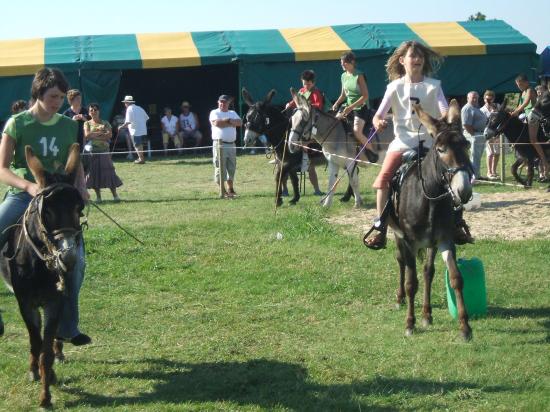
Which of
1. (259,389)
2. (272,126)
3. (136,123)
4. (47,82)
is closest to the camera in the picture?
(47,82)

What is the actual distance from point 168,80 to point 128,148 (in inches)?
197

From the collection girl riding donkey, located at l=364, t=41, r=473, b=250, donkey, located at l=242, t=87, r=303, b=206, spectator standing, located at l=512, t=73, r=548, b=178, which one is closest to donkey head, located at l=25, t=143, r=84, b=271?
girl riding donkey, located at l=364, t=41, r=473, b=250

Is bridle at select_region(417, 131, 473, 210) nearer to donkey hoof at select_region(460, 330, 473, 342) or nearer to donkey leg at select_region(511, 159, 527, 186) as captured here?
donkey hoof at select_region(460, 330, 473, 342)

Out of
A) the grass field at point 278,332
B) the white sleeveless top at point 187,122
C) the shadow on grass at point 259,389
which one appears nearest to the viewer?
the shadow on grass at point 259,389

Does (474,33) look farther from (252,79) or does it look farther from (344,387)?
(344,387)

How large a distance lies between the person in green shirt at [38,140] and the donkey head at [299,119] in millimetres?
9317

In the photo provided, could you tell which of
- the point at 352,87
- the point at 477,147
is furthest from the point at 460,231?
the point at 477,147

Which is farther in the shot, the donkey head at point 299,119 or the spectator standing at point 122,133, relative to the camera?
the spectator standing at point 122,133

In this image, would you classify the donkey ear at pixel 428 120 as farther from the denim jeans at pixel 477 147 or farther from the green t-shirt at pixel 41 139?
the denim jeans at pixel 477 147

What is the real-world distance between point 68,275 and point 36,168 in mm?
916

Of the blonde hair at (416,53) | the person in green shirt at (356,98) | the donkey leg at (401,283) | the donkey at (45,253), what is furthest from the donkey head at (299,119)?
the donkey at (45,253)

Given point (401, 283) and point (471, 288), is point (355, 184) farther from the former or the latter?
point (471, 288)

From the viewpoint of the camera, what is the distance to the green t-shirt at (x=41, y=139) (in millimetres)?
6332

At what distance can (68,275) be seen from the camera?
636 cm
